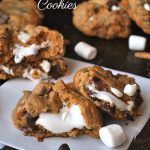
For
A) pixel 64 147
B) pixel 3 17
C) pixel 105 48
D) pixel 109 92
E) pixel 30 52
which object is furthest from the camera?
pixel 105 48

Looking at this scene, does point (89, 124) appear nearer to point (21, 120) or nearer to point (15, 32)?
point (21, 120)

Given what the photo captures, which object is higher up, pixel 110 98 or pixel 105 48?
pixel 110 98

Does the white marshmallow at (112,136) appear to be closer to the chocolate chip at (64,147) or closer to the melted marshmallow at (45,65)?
the chocolate chip at (64,147)

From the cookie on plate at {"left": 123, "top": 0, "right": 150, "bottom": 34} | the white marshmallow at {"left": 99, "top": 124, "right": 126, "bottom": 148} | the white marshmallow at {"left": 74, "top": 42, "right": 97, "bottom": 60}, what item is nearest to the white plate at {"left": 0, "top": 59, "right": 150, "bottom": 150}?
the white marshmallow at {"left": 99, "top": 124, "right": 126, "bottom": 148}

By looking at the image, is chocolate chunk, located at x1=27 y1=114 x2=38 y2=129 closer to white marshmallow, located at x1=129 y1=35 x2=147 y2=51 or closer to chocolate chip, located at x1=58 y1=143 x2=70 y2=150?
chocolate chip, located at x1=58 y1=143 x2=70 y2=150

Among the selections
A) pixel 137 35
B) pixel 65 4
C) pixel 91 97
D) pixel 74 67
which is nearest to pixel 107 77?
pixel 91 97

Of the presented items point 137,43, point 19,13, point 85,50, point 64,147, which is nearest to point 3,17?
point 19,13

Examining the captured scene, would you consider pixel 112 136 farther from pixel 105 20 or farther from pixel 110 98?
pixel 105 20
